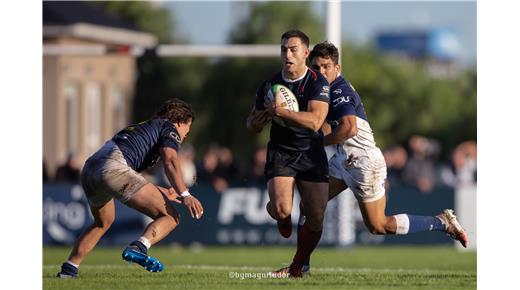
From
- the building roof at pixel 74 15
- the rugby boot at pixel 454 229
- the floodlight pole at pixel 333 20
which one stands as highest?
the building roof at pixel 74 15

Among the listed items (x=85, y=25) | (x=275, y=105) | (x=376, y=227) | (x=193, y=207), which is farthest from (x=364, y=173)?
(x=85, y=25)

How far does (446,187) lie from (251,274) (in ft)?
36.9

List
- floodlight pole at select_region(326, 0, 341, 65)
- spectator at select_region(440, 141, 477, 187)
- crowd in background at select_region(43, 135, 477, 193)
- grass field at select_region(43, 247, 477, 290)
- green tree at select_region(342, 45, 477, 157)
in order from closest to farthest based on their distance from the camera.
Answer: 1. grass field at select_region(43, 247, 477, 290)
2. floodlight pole at select_region(326, 0, 341, 65)
3. crowd in background at select_region(43, 135, 477, 193)
4. spectator at select_region(440, 141, 477, 187)
5. green tree at select_region(342, 45, 477, 157)

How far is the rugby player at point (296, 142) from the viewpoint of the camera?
508 inches

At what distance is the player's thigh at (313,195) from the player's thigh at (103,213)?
2.06 meters

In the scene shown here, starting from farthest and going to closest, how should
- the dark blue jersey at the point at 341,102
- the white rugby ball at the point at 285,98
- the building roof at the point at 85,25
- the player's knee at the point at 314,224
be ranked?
the building roof at the point at 85,25 < the player's knee at the point at 314,224 < the dark blue jersey at the point at 341,102 < the white rugby ball at the point at 285,98

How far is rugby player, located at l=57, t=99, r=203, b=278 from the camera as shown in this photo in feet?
41.6

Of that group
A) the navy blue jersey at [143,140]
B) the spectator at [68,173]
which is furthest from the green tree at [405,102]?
the navy blue jersey at [143,140]

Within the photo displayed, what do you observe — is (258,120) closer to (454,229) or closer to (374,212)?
(374,212)

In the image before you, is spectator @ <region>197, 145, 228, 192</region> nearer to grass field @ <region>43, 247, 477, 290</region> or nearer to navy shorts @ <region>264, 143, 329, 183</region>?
grass field @ <region>43, 247, 477, 290</region>

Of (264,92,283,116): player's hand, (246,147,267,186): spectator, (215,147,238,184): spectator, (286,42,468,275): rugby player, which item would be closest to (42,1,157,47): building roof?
(215,147,238,184): spectator

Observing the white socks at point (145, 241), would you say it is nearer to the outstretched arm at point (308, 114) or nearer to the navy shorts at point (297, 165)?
the navy shorts at point (297, 165)

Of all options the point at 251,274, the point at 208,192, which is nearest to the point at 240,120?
the point at 208,192
